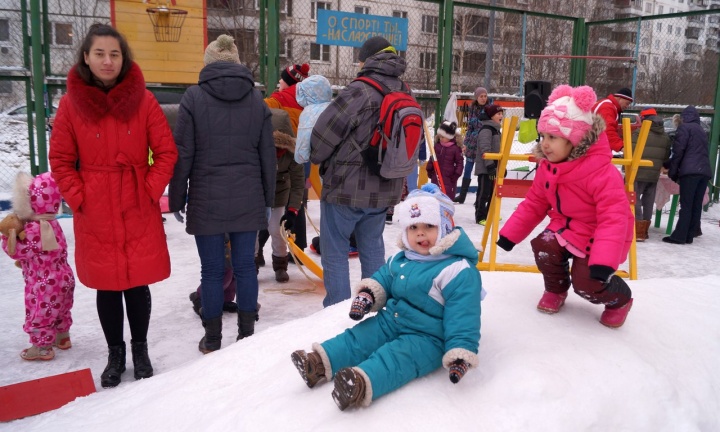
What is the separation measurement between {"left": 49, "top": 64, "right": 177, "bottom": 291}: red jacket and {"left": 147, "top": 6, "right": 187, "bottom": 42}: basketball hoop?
4.07 m

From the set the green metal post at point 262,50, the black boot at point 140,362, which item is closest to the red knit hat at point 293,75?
the green metal post at point 262,50

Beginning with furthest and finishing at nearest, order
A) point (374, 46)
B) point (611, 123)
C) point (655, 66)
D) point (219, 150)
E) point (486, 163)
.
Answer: point (655, 66), point (486, 163), point (611, 123), point (374, 46), point (219, 150)

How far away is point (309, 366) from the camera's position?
2.49 metres

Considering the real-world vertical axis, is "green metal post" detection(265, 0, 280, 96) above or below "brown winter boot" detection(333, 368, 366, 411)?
above

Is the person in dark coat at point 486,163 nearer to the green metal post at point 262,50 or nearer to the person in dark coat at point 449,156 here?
the person in dark coat at point 449,156

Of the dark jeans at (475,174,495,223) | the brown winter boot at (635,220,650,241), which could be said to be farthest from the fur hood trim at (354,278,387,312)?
the dark jeans at (475,174,495,223)

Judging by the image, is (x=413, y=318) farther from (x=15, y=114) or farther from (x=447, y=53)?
(x=15, y=114)

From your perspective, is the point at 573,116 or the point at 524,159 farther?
the point at 524,159

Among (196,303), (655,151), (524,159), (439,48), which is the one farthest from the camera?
(439,48)

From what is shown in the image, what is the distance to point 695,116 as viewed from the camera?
816 cm

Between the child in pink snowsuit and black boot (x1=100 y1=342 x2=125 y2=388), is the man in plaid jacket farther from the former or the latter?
the child in pink snowsuit

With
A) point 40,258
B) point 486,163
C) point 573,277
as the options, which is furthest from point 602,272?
point 486,163

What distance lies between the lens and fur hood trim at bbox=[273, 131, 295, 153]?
4.97m

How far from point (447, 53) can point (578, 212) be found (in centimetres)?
628
